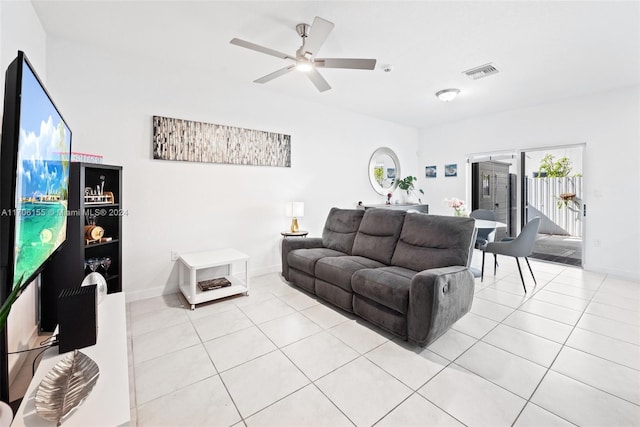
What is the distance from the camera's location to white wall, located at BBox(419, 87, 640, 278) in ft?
12.6

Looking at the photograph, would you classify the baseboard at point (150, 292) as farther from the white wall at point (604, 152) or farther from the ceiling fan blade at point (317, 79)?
the white wall at point (604, 152)

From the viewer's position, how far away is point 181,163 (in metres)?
3.27

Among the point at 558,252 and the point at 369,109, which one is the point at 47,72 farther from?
the point at 558,252

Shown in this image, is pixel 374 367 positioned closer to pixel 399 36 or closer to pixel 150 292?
pixel 150 292

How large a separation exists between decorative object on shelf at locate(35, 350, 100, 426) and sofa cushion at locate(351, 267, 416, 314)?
5.99ft

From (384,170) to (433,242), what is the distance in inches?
130

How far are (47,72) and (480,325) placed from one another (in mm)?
4585

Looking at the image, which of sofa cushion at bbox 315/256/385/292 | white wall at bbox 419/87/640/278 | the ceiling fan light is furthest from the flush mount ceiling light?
sofa cushion at bbox 315/256/385/292

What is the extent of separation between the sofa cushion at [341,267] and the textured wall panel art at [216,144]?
1779 mm

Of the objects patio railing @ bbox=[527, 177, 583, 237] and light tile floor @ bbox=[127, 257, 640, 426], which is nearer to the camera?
light tile floor @ bbox=[127, 257, 640, 426]

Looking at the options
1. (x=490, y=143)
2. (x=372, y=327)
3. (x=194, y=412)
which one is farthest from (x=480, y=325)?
(x=490, y=143)

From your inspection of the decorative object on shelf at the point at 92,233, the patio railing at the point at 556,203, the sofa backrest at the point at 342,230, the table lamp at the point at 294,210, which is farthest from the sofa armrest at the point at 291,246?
the patio railing at the point at 556,203

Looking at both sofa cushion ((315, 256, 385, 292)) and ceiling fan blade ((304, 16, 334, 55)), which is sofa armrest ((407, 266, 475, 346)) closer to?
sofa cushion ((315, 256, 385, 292))

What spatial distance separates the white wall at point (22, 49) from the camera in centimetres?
165
